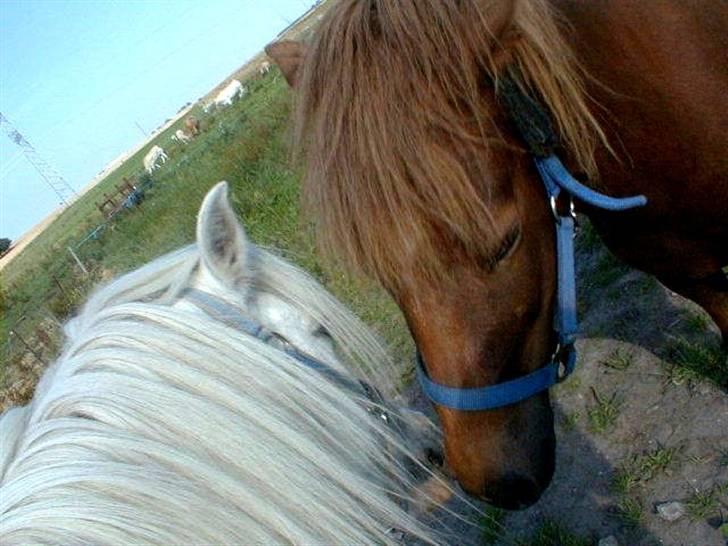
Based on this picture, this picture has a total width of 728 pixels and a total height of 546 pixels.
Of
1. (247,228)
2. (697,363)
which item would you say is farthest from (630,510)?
(247,228)

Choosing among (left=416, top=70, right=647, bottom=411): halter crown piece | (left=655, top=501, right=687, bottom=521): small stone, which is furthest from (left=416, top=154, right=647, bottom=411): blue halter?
(left=655, top=501, right=687, bottom=521): small stone

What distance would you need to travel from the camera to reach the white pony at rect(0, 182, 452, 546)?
986 mm

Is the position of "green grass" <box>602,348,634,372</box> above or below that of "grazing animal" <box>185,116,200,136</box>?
below

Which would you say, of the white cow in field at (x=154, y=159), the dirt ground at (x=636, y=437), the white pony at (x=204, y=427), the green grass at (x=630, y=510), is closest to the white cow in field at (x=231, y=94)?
the white cow in field at (x=154, y=159)

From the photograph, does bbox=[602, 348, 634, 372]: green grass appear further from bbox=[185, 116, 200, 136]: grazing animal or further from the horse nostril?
bbox=[185, 116, 200, 136]: grazing animal

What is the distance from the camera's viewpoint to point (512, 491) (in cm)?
169

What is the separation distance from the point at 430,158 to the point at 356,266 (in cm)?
34

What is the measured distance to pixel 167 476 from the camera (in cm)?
103

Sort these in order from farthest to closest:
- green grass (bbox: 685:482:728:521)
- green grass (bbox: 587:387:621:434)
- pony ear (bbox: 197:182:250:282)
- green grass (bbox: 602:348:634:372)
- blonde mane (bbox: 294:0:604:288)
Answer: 1. green grass (bbox: 602:348:634:372)
2. green grass (bbox: 587:387:621:434)
3. green grass (bbox: 685:482:728:521)
4. blonde mane (bbox: 294:0:604:288)
5. pony ear (bbox: 197:182:250:282)

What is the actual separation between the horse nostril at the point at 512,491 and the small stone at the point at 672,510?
955 mm

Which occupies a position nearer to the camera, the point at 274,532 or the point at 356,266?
the point at 274,532

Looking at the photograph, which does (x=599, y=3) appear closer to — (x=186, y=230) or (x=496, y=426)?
(x=496, y=426)

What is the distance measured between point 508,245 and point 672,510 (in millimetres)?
1406

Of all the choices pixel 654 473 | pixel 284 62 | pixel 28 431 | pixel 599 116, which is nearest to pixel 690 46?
pixel 599 116
